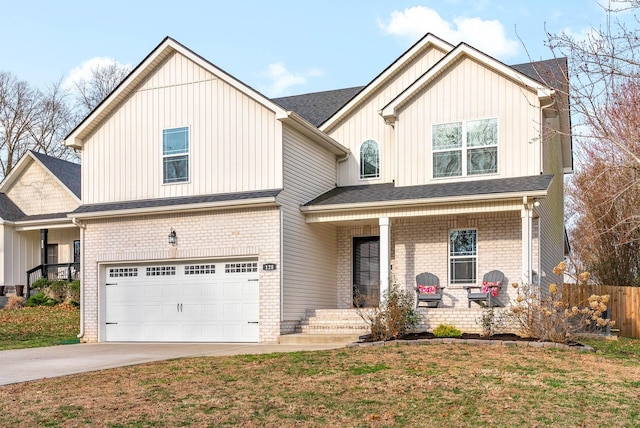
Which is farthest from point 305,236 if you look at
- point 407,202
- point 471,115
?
point 471,115

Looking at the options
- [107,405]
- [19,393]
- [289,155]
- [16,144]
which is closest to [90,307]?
[289,155]

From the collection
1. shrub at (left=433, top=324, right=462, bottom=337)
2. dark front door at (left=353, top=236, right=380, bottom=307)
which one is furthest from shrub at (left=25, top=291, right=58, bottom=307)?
shrub at (left=433, top=324, right=462, bottom=337)

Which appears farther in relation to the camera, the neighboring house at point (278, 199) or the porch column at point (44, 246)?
the porch column at point (44, 246)

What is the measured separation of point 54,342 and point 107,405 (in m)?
10.9

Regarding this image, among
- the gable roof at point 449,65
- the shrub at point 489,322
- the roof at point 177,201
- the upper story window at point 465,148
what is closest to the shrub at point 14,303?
the roof at point 177,201

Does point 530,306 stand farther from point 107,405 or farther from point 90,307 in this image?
point 90,307

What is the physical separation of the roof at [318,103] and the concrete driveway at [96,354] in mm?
7833

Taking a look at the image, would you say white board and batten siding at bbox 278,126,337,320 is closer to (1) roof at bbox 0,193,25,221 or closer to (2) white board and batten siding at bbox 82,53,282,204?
(2) white board and batten siding at bbox 82,53,282,204

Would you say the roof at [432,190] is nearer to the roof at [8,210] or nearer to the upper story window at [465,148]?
the upper story window at [465,148]

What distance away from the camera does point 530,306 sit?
1383 cm

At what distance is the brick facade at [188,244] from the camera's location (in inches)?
656

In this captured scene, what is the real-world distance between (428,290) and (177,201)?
6658mm

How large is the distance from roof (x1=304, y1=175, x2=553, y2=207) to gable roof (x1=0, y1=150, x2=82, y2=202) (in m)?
13.8

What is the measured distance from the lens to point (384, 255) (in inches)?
668
